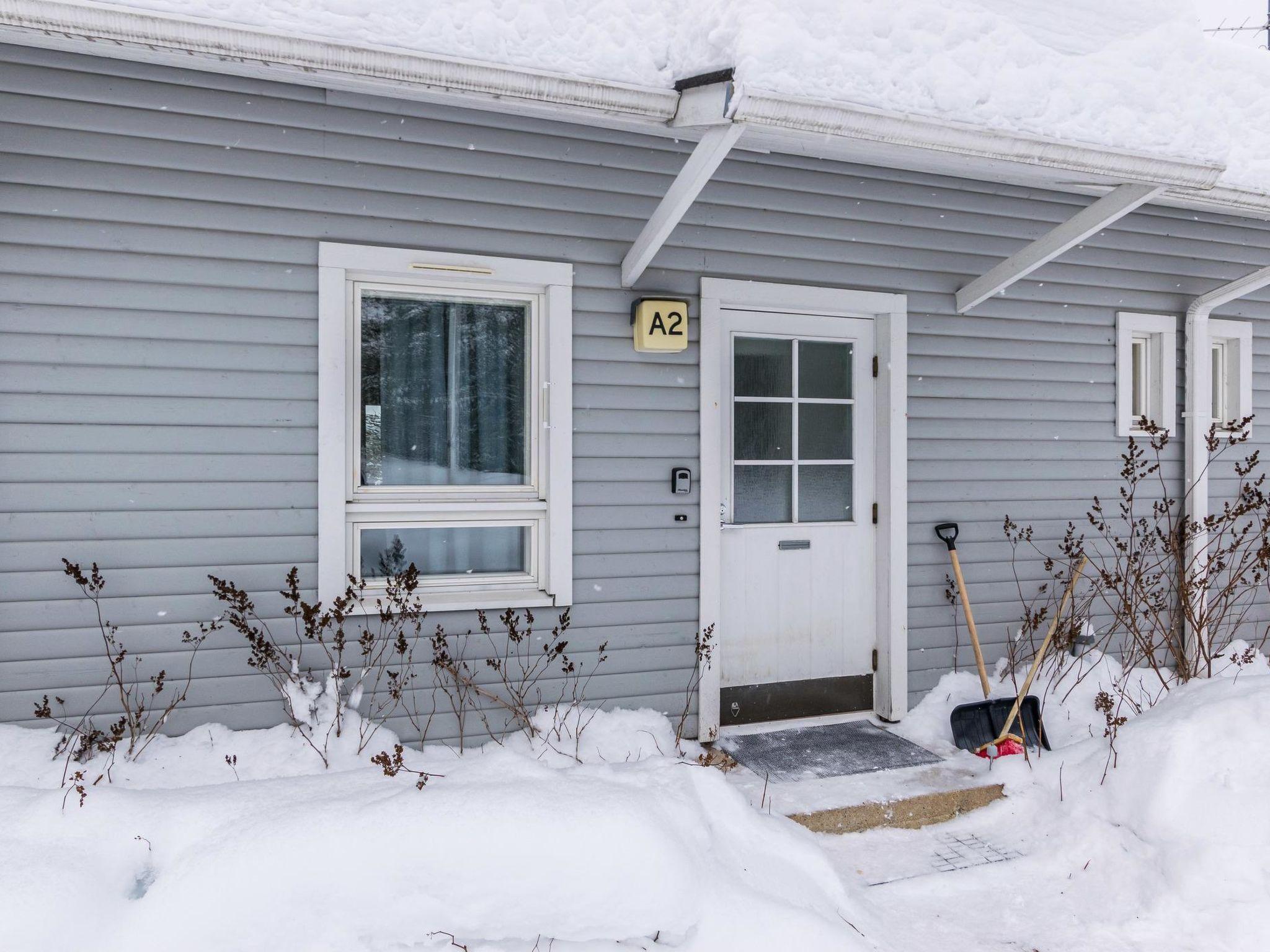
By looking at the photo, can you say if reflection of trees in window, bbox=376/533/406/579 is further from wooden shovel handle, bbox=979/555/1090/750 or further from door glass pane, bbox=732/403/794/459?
wooden shovel handle, bbox=979/555/1090/750

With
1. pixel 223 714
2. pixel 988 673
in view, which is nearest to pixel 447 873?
pixel 223 714

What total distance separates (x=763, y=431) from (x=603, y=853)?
2.33 meters

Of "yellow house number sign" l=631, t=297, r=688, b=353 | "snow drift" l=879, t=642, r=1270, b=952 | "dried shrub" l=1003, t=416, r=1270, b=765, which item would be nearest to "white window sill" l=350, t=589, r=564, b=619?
"yellow house number sign" l=631, t=297, r=688, b=353

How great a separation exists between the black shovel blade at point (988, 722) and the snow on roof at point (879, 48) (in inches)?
97.0

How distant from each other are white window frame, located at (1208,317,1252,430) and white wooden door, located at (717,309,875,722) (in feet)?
7.89

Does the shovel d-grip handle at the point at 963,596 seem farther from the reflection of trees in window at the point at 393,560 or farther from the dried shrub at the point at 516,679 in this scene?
the reflection of trees in window at the point at 393,560

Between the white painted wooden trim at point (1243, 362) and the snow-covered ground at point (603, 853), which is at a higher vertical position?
the white painted wooden trim at point (1243, 362)

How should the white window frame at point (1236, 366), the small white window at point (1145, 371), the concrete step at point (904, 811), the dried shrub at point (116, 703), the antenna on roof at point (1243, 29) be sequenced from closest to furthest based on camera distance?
the dried shrub at point (116, 703), the concrete step at point (904, 811), the small white window at point (1145, 371), the white window frame at point (1236, 366), the antenna on roof at point (1243, 29)

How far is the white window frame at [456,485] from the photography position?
3.19m

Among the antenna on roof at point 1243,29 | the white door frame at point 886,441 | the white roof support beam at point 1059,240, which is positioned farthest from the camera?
the antenna on roof at point 1243,29

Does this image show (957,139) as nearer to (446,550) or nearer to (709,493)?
(709,493)

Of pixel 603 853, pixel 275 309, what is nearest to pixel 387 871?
pixel 603 853

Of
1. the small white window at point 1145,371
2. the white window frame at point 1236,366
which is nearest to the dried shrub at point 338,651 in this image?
the small white window at point 1145,371

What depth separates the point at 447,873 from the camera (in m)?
2.08
